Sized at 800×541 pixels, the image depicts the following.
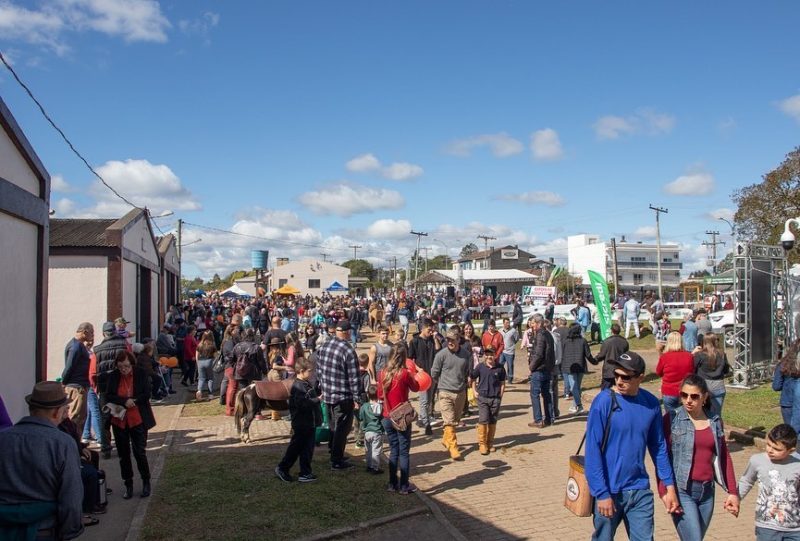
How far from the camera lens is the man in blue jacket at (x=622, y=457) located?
418 centimetres

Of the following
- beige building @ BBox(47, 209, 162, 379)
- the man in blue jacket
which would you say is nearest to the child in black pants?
the man in blue jacket

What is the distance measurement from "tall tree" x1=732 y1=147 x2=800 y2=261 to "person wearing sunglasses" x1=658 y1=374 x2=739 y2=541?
26348 millimetres

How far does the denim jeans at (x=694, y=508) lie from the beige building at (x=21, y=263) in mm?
7355

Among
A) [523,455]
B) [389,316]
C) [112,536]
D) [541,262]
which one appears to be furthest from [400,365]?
[541,262]

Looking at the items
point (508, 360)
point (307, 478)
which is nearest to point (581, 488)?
point (307, 478)

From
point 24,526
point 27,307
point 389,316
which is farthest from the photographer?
point 389,316

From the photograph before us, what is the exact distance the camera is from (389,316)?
31156 millimetres

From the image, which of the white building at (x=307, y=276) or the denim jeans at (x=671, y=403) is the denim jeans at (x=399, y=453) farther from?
the white building at (x=307, y=276)

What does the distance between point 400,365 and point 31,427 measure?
14.4 feet

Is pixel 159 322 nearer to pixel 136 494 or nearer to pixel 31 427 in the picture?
pixel 136 494

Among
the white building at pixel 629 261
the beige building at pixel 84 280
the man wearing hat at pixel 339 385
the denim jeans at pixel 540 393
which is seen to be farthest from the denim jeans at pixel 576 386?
the white building at pixel 629 261

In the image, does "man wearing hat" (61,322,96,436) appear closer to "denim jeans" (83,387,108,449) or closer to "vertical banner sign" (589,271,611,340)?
"denim jeans" (83,387,108,449)

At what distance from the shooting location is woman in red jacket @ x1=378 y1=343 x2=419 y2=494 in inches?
283

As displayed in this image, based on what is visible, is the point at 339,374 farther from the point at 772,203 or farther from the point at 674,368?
the point at 772,203
